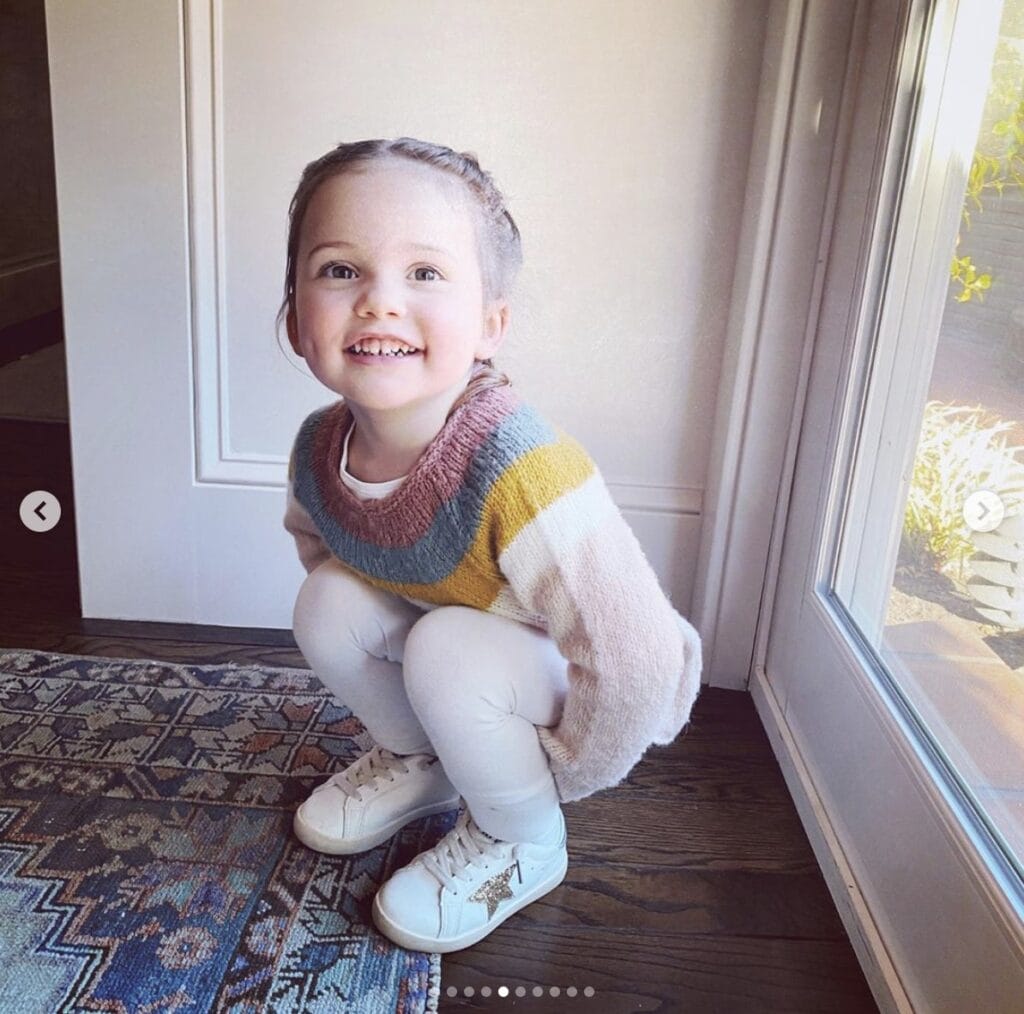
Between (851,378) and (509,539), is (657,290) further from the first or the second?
(509,539)

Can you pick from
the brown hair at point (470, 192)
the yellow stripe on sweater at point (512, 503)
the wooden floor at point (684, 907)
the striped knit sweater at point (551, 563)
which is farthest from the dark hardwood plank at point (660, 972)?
the brown hair at point (470, 192)

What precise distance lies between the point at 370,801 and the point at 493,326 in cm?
43

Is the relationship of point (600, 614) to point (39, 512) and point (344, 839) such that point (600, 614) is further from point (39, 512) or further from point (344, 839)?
point (39, 512)

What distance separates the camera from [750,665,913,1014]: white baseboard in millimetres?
740

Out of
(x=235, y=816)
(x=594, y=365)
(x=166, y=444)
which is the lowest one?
(x=235, y=816)

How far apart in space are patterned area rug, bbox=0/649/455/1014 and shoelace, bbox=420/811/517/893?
0.06m

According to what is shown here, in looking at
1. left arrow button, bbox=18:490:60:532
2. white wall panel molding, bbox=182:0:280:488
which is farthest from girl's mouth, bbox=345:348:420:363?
left arrow button, bbox=18:490:60:532

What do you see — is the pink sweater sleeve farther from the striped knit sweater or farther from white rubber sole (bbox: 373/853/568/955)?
white rubber sole (bbox: 373/853/568/955)

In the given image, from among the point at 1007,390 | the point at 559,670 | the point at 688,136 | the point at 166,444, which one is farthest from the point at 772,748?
the point at 166,444

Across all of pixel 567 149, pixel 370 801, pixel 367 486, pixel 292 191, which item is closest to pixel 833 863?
pixel 370 801

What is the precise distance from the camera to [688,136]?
107cm

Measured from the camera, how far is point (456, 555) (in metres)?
0.73

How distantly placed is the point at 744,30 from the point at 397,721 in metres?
0.78

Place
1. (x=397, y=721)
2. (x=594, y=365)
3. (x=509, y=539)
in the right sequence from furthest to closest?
(x=594, y=365)
(x=397, y=721)
(x=509, y=539)
